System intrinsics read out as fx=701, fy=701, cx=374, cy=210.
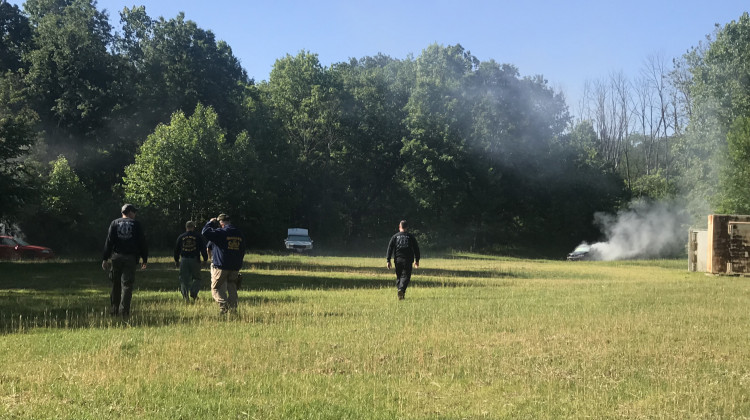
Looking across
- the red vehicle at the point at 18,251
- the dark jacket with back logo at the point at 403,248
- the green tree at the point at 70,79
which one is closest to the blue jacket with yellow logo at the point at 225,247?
the dark jacket with back logo at the point at 403,248

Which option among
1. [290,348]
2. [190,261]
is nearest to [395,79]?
[190,261]

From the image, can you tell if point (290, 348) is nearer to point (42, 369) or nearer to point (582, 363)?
point (42, 369)

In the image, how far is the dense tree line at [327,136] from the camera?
5125cm

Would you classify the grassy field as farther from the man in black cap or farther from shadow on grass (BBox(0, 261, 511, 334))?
the man in black cap

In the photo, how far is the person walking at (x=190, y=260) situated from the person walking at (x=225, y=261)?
199 cm

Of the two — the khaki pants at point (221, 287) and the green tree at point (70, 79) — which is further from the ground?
the green tree at point (70, 79)

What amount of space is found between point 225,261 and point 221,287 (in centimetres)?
55

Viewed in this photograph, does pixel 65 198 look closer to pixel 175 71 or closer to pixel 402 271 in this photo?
pixel 175 71

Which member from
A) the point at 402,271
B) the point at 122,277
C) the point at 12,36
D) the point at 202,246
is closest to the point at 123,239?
the point at 122,277

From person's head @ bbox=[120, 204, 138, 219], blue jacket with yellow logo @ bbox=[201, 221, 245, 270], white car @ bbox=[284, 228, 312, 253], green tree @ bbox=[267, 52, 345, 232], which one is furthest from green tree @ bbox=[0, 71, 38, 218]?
green tree @ bbox=[267, 52, 345, 232]

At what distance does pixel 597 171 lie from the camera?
67.1 meters

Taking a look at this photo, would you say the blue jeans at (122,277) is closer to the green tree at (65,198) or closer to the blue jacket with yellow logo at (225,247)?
the blue jacket with yellow logo at (225,247)

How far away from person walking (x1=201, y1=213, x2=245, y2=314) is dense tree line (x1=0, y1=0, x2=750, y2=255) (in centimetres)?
3685

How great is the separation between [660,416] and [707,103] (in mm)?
49809
